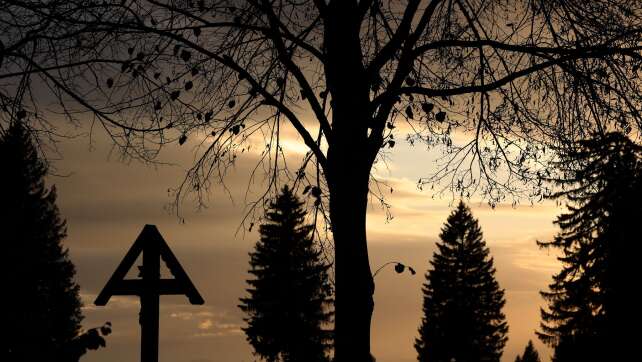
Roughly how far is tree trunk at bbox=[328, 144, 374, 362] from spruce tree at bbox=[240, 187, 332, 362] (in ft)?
94.3

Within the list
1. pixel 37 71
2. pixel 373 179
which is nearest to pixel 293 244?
pixel 373 179

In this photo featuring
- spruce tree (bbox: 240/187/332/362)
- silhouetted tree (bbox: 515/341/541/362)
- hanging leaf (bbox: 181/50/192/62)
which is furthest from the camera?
silhouetted tree (bbox: 515/341/541/362)

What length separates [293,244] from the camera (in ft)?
132

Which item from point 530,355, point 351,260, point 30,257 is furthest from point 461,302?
point 351,260

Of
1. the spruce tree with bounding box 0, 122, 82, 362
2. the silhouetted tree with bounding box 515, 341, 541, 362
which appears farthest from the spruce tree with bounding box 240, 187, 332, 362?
the silhouetted tree with bounding box 515, 341, 541, 362

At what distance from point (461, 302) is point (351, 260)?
4218cm

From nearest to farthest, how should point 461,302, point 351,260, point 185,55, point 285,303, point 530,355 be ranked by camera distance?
point 351,260 → point 185,55 → point 285,303 → point 461,302 → point 530,355

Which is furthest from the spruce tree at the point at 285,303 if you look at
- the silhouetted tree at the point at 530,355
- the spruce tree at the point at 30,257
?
the silhouetted tree at the point at 530,355

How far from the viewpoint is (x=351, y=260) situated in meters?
9.54

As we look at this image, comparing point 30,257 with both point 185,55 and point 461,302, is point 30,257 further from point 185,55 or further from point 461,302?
point 461,302

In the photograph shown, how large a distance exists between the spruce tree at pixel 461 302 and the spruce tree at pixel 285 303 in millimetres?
11580

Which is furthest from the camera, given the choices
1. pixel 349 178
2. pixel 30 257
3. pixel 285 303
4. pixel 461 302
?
pixel 461 302

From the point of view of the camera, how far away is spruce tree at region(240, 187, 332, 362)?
39.2 meters

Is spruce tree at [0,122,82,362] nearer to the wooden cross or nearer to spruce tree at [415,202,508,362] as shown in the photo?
the wooden cross
